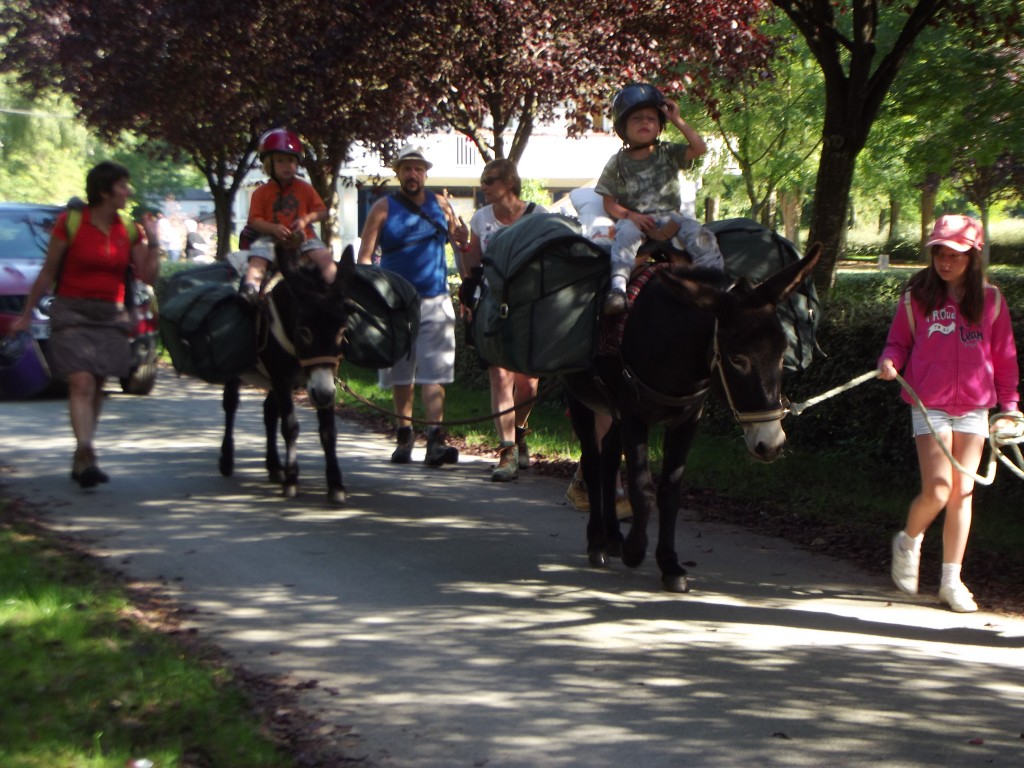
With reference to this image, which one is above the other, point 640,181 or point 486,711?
point 640,181

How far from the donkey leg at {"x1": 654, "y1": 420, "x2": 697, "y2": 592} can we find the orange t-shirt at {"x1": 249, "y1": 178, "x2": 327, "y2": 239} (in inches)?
146

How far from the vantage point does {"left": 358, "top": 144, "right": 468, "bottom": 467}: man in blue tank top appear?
36.3 feet

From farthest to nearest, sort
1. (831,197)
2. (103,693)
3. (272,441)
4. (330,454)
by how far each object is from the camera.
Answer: (831,197) < (272,441) < (330,454) < (103,693)

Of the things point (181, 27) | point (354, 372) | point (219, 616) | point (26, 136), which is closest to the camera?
point (219, 616)

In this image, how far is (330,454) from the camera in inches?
377

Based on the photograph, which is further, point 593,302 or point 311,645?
point 593,302

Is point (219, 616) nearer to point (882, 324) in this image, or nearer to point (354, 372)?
point (882, 324)

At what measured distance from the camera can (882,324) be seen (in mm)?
10156

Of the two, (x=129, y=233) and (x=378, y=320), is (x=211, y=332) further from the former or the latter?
(x=378, y=320)

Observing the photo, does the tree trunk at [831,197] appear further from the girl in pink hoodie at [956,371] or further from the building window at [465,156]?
the building window at [465,156]

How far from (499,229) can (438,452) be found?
1.98 meters

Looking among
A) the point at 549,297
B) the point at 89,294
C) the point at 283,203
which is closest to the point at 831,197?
the point at 283,203

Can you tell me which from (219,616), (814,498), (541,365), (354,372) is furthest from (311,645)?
(354,372)

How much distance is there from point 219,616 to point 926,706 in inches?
130
